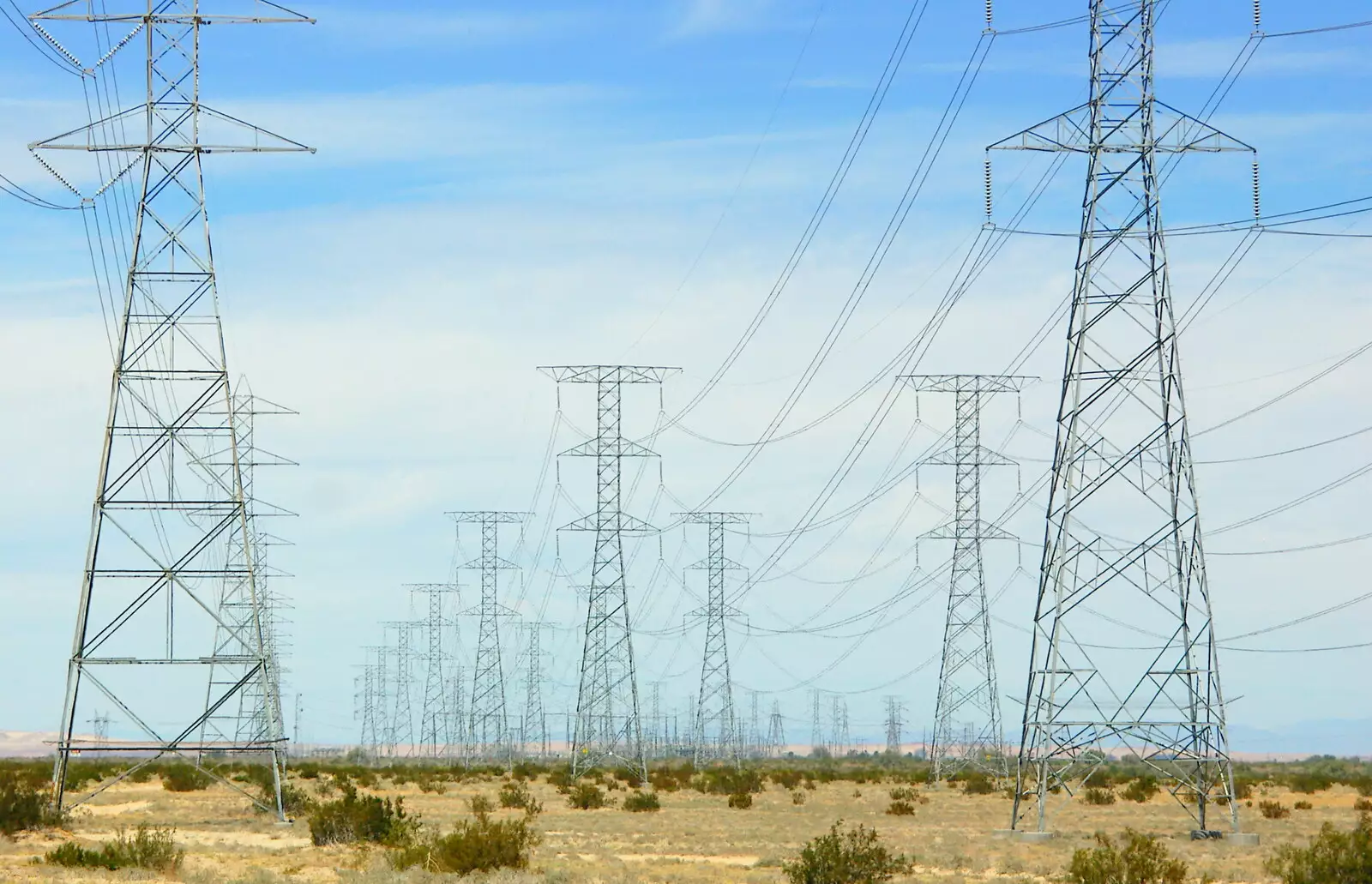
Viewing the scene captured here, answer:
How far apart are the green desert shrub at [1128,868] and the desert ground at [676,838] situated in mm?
2506

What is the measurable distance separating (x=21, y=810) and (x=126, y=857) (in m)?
8.45

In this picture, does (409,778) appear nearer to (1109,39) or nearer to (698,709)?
(698,709)

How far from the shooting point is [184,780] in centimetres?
6419

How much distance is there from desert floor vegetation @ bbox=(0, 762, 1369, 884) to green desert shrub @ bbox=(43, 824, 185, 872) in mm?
195

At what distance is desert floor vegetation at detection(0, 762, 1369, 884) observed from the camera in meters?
28.2

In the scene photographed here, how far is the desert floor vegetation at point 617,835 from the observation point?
92.4 ft

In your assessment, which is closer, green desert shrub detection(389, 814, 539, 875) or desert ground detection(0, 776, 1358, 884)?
green desert shrub detection(389, 814, 539, 875)

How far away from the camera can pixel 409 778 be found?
83.2 metres

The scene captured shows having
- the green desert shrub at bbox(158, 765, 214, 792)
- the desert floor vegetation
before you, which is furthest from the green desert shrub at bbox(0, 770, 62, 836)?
the green desert shrub at bbox(158, 765, 214, 792)

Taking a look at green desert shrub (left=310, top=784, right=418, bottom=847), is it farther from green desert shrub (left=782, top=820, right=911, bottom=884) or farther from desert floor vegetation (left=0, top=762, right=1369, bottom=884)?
green desert shrub (left=782, top=820, right=911, bottom=884)

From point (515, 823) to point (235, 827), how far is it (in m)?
12.9

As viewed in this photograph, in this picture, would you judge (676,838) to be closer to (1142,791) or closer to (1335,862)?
(1335,862)

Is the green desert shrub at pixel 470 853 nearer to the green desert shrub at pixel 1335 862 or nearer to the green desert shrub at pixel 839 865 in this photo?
the green desert shrub at pixel 839 865

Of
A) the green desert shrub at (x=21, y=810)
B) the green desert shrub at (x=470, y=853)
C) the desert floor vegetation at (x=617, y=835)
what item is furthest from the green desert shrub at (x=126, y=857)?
the green desert shrub at (x=21, y=810)
